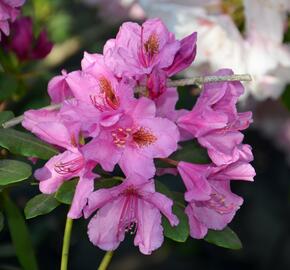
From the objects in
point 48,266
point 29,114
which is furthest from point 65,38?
point 29,114

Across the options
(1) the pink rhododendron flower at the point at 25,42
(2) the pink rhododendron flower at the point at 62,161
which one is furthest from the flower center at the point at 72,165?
(1) the pink rhododendron flower at the point at 25,42

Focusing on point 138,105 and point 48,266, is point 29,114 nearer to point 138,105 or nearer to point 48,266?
point 138,105

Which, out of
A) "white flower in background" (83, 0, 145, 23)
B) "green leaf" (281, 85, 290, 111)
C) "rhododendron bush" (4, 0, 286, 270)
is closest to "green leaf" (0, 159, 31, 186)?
"rhododendron bush" (4, 0, 286, 270)

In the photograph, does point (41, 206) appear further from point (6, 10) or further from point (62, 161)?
point (6, 10)

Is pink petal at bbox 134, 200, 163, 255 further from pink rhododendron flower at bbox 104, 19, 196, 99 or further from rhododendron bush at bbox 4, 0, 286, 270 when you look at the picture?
pink rhododendron flower at bbox 104, 19, 196, 99

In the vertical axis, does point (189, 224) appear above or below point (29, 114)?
below

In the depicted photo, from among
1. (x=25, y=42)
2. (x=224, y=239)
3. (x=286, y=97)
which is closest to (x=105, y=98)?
(x=224, y=239)

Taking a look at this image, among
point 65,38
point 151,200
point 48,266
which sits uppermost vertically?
point 151,200
